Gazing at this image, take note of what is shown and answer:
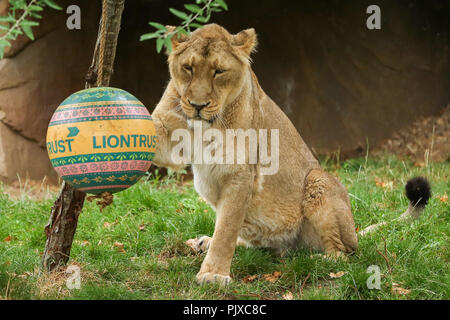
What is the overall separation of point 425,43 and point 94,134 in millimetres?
10110

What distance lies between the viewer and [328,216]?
5676mm

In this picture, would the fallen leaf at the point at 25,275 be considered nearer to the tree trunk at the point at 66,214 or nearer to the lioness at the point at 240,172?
the tree trunk at the point at 66,214

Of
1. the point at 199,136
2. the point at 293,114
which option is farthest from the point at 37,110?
the point at 199,136

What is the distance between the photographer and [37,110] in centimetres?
973

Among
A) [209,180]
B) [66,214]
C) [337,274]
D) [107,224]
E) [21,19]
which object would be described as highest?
[21,19]

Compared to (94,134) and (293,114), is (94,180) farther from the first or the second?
(293,114)

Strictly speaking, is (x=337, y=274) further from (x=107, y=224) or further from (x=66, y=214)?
(x=107, y=224)

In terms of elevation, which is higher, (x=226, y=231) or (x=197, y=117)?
(x=197, y=117)

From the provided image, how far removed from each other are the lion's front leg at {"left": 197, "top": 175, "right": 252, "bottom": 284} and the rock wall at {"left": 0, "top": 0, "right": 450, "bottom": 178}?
6311mm

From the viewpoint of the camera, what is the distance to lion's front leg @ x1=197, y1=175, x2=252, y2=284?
4867mm

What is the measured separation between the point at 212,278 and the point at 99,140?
1.71m

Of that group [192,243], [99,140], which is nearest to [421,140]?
[192,243]

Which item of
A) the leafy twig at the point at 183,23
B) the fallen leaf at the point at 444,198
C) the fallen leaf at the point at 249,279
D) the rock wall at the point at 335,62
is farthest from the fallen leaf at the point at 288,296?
the rock wall at the point at 335,62

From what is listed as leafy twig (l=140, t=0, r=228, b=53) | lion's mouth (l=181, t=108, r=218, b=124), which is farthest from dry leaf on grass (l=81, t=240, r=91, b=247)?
leafy twig (l=140, t=0, r=228, b=53)
